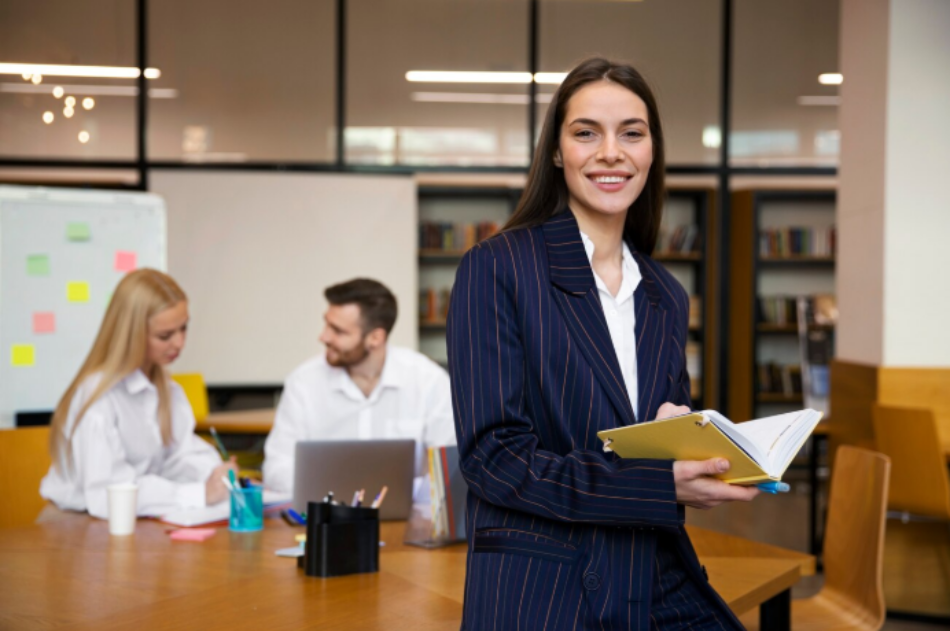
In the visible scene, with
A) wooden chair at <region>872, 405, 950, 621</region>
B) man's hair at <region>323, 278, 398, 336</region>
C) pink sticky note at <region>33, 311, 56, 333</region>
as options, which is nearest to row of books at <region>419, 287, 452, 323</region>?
pink sticky note at <region>33, 311, 56, 333</region>

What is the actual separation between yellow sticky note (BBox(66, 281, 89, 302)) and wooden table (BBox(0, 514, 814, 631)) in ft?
9.59

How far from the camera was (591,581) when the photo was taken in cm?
149

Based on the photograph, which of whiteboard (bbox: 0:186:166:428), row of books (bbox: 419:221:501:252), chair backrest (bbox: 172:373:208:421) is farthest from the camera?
row of books (bbox: 419:221:501:252)

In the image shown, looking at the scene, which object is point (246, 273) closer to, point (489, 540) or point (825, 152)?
point (825, 152)

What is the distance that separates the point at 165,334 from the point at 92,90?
5499 millimetres

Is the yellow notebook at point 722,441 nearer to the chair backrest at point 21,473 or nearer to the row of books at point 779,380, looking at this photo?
the chair backrest at point 21,473

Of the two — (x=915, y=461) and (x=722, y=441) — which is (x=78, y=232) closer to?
(x=915, y=461)

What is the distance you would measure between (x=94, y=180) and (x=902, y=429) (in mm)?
6184

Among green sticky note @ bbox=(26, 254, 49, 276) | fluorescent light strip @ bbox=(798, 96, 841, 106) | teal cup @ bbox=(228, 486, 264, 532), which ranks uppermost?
fluorescent light strip @ bbox=(798, 96, 841, 106)

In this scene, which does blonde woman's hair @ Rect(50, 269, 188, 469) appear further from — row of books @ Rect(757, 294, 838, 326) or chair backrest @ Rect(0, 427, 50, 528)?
row of books @ Rect(757, 294, 838, 326)

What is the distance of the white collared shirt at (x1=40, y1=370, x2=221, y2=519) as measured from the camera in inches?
117

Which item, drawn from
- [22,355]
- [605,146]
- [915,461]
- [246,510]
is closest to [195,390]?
[22,355]

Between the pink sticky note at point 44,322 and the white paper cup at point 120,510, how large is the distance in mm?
3035

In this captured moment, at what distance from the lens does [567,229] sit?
66.6 inches
